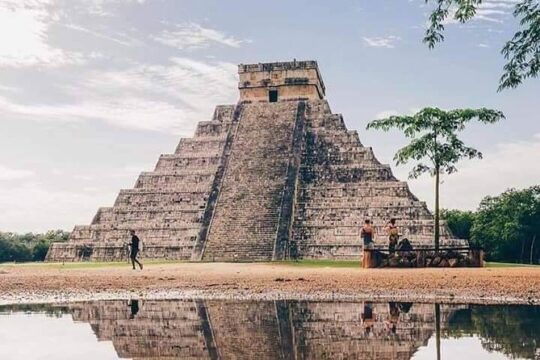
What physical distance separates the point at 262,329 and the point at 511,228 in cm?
4276

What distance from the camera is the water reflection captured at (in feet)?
19.1

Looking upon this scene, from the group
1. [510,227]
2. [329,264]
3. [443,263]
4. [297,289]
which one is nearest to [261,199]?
[329,264]

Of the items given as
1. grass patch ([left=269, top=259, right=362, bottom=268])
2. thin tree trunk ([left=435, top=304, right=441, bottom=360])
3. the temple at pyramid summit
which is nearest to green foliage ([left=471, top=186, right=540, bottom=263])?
the temple at pyramid summit

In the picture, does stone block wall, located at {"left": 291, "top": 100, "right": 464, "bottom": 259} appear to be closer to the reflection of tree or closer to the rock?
the rock

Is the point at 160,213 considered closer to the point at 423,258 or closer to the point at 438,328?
the point at 423,258

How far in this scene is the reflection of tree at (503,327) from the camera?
586cm

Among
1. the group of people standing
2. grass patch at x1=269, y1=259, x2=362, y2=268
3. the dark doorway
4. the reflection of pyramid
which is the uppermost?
the dark doorway

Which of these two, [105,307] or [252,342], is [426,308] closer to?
[252,342]

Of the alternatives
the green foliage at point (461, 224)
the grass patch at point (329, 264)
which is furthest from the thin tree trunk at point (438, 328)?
the green foliage at point (461, 224)

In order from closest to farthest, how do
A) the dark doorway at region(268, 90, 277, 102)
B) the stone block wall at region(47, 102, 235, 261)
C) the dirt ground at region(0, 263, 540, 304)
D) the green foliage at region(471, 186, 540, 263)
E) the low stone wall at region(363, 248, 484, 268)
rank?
the dirt ground at region(0, 263, 540, 304)
the low stone wall at region(363, 248, 484, 268)
the stone block wall at region(47, 102, 235, 261)
the dark doorway at region(268, 90, 277, 102)
the green foliage at region(471, 186, 540, 263)

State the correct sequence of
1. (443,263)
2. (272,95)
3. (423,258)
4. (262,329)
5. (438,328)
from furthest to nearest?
(272,95) < (443,263) < (423,258) < (262,329) < (438,328)

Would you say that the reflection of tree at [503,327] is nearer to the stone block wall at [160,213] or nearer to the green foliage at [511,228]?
the stone block wall at [160,213]

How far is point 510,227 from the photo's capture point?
46.7 meters

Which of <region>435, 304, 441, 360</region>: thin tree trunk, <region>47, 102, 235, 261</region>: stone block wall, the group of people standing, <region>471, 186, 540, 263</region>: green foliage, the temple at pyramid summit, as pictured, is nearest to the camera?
<region>435, 304, 441, 360</region>: thin tree trunk
